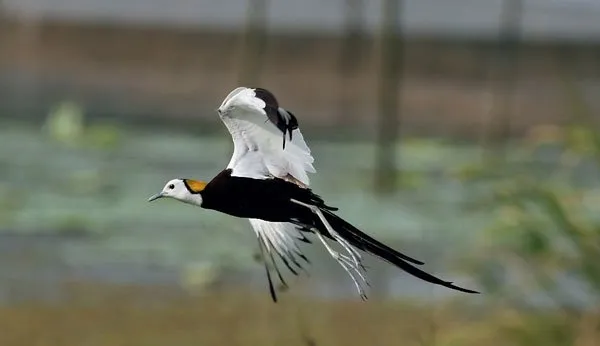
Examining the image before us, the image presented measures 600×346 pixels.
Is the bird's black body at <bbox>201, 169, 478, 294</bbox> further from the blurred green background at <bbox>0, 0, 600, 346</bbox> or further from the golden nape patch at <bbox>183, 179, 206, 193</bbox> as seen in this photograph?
the blurred green background at <bbox>0, 0, 600, 346</bbox>

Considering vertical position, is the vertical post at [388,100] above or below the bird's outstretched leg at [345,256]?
below

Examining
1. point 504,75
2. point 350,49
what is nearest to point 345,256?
point 350,49

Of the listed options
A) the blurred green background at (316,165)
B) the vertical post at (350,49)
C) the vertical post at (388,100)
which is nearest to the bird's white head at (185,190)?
the blurred green background at (316,165)

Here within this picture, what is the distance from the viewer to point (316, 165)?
1163 millimetres

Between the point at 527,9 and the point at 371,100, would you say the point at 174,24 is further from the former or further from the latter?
the point at 527,9

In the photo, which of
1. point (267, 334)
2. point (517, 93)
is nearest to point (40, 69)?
point (517, 93)

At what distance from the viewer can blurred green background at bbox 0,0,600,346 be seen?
2072 mm

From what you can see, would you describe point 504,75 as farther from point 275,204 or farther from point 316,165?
point 275,204

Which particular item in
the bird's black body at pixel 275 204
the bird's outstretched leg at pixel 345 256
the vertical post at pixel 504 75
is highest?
the bird's black body at pixel 275 204

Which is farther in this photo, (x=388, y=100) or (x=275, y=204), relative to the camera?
(x=388, y=100)

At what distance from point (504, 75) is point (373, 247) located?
25.5ft

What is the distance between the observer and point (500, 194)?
72.2 inches

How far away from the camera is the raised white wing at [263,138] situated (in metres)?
0.42

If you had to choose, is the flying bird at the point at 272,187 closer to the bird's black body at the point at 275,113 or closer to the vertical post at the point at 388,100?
the bird's black body at the point at 275,113
